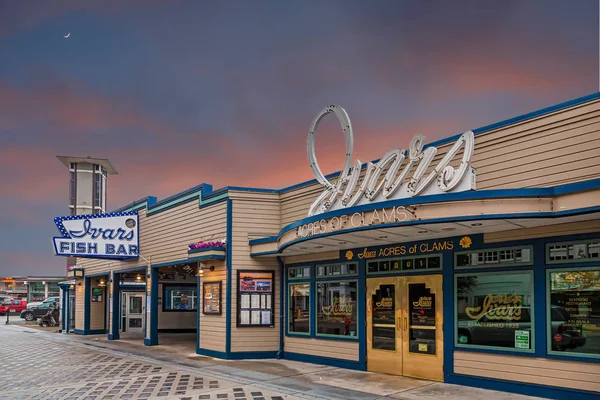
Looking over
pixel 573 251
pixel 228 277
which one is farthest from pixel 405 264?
pixel 228 277

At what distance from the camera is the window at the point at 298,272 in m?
15.1

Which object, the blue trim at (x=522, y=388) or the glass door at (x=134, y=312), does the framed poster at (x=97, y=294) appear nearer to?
the glass door at (x=134, y=312)

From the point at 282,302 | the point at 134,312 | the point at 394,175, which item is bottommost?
the point at 134,312

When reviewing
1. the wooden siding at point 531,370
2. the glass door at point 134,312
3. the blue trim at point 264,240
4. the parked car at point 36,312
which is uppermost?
the blue trim at point 264,240

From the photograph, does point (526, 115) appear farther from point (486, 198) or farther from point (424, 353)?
Result: point (424, 353)

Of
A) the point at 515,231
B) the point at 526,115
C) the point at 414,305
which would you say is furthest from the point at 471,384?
the point at 526,115

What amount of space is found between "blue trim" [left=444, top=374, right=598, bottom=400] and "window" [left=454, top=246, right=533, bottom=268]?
2.06m

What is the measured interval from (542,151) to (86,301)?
22417 mm

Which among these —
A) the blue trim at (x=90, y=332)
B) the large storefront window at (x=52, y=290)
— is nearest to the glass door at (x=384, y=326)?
the blue trim at (x=90, y=332)

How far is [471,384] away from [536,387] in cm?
135

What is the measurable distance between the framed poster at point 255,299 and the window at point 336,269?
195cm

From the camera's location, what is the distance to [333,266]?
14266 millimetres

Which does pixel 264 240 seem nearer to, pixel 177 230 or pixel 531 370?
pixel 177 230

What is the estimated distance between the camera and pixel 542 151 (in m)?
9.71
